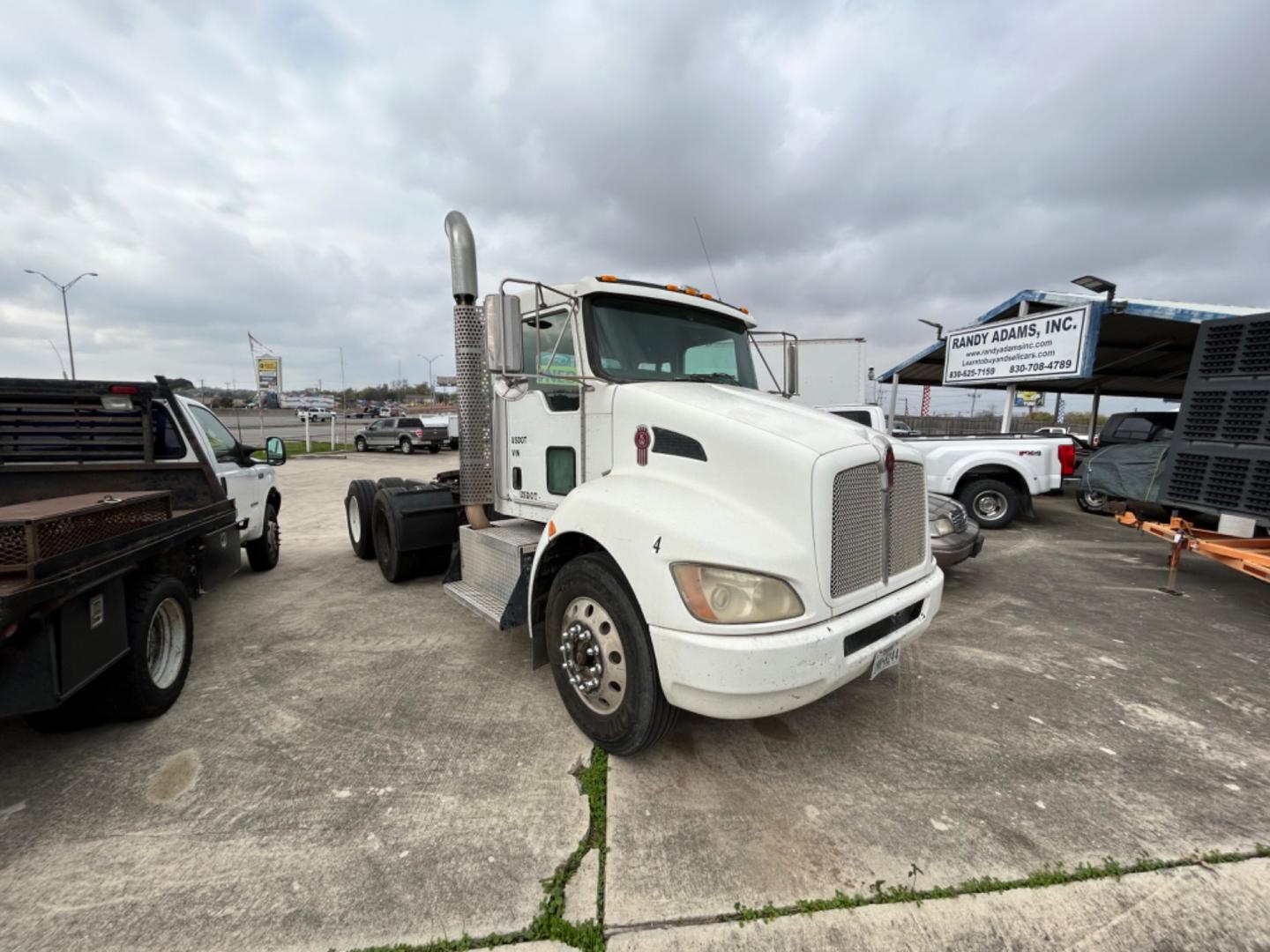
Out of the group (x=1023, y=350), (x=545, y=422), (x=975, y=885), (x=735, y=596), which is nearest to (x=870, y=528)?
(x=735, y=596)

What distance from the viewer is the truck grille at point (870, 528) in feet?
8.16

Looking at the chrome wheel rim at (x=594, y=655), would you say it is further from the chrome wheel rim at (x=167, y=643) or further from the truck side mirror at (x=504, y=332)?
the chrome wheel rim at (x=167, y=643)

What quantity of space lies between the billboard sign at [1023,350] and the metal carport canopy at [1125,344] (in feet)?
0.77

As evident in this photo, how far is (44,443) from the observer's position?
13.4 feet

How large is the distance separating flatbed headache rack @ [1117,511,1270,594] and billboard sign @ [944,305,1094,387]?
6.56 metres

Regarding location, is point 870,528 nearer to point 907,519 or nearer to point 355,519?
point 907,519

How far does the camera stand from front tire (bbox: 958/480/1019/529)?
868 centimetres

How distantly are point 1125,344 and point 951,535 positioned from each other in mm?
13586

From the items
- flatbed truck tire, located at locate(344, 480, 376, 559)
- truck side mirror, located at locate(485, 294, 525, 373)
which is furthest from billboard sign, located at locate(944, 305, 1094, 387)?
flatbed truck tire, located at locate(344, 480, 376, 559)

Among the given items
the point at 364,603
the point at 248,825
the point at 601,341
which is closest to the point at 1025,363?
the point at 601,341

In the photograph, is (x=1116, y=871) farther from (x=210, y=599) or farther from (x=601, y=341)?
(x=210, y=599)

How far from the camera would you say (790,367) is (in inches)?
174

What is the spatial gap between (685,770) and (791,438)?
1.70 metres

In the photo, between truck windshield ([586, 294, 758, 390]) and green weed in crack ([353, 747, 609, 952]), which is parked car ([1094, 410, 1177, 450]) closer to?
truck windshield ([586, 294, 758, 390])
